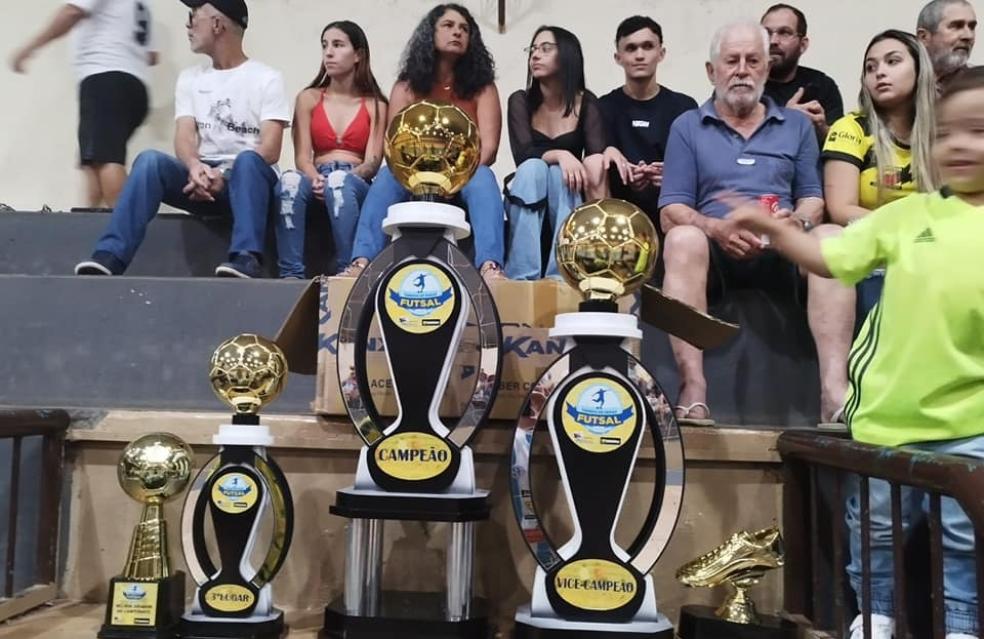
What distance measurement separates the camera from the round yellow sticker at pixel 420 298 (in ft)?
3.73

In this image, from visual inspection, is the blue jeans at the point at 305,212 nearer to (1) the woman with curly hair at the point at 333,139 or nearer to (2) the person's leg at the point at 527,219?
(1) the woman with curly hair at the point at 333,139

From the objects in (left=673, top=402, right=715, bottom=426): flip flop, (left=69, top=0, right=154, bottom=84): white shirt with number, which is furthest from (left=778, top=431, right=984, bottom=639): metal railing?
(left=69, top=0, right=154, bottom=84): white shirt with number

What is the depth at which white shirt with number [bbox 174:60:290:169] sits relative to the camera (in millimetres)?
2279

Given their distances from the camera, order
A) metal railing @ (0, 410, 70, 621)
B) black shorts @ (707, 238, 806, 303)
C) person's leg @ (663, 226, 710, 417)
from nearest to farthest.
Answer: metal railing @ (0, 410, 70, 621) → person's leg @ (663, 226, 710, 417) → black shorts @ (707, 238, 806, 303)

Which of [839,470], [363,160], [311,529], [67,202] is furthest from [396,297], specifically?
[67,202]

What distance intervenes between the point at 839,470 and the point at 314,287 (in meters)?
0.75

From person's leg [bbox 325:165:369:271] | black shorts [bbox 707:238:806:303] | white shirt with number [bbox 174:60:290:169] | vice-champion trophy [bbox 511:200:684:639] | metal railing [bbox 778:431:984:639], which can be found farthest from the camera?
white shirt with number [bbox 174:60:290:169]

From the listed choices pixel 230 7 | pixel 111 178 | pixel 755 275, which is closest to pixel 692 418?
pixel 755 275

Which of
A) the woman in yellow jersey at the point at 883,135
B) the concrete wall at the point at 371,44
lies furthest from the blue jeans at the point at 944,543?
the concrete wall at the point at 371,44

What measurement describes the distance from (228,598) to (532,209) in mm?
984

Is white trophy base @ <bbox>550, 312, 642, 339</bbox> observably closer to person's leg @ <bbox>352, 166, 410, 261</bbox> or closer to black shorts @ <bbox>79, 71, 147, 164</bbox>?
person's leg @ <bbox>352, 166, 410, 261</bbox>

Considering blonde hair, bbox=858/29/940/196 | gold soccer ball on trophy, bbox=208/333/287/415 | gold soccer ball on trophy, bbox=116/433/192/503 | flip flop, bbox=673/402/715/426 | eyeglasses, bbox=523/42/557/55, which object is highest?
eyeglasses, bbox=523/42/557/55

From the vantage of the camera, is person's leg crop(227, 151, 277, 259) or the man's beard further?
the man's beard

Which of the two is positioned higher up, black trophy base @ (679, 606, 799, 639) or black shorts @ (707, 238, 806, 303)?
black shorts @ (707, 238, 806, 303)
